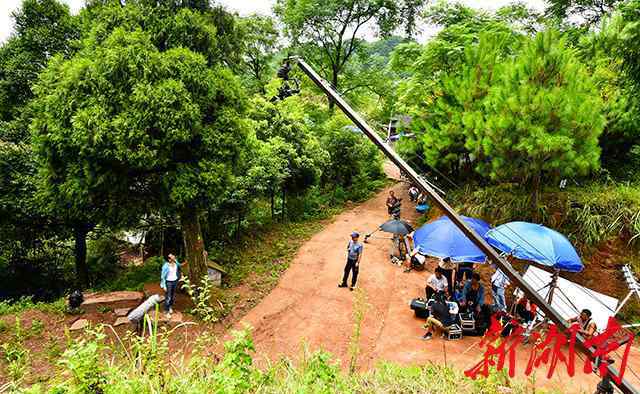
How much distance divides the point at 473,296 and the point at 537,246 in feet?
5.25

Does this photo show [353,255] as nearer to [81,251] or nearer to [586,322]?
[586,322]

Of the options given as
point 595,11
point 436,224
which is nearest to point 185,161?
point 436,224

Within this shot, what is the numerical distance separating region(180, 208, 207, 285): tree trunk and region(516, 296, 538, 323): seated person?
6786mm

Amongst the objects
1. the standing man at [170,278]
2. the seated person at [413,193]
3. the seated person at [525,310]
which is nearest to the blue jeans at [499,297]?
the seated person at [525,310]

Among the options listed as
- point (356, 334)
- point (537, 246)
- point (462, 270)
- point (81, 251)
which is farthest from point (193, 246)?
point (537, 246)

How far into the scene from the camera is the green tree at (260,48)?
63.8 ft

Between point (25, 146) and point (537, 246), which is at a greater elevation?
point (25, 146)

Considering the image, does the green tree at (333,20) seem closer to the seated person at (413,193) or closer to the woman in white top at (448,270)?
the seated person at (413,193)

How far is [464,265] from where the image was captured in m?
8.45

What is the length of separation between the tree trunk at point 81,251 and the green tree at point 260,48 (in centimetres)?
1212

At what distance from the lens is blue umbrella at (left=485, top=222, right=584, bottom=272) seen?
647 cm

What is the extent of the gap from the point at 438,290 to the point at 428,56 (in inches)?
293

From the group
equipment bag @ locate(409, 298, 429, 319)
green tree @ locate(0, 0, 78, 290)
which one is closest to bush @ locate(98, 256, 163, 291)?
green tree @ locate(0, 0, 78, 290)

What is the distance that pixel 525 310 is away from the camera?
7.16 meters
